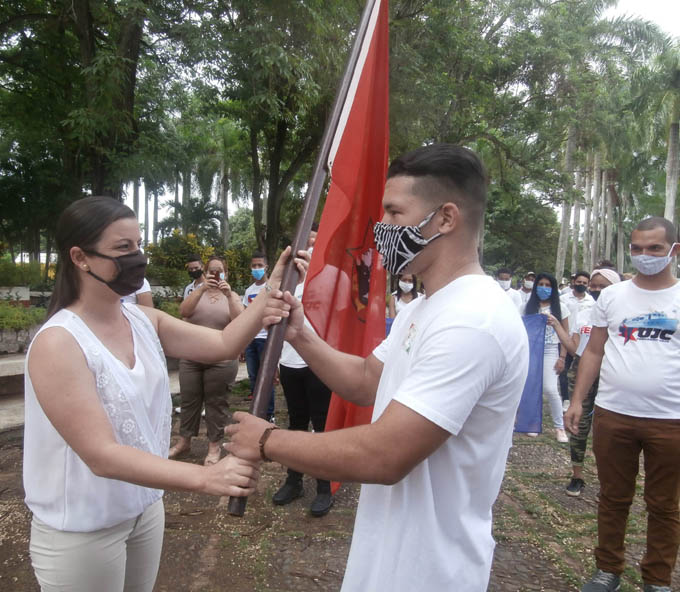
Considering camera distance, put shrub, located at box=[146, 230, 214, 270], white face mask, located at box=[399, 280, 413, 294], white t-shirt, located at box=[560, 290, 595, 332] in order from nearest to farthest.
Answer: white t-shirt, located at box=[560, 290, 595, 332]
white face mask, located at box=[399, 280, 413, 294]
shrub, located at box=[146, 230, 214, 270]

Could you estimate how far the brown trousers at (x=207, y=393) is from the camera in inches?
209

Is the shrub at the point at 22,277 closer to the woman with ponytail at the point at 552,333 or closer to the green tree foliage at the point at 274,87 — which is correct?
the green tree foliage at the point at 274,87

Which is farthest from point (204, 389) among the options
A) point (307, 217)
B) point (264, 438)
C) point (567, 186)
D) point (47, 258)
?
point (47, 258)

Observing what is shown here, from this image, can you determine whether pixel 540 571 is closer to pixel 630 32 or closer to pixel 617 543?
pixel 617 543

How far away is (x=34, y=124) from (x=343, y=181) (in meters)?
11.0

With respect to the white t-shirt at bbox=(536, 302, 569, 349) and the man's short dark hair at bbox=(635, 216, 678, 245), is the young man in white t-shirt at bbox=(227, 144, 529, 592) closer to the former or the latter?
the man's short dark hair at bbox=(635, 216, 678, 245)

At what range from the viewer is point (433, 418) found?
4.27ft

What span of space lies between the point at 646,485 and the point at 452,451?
242cm

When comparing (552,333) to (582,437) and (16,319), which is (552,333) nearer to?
(582,437)

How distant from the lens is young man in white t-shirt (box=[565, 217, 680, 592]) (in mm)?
3115

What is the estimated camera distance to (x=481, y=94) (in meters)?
15.0

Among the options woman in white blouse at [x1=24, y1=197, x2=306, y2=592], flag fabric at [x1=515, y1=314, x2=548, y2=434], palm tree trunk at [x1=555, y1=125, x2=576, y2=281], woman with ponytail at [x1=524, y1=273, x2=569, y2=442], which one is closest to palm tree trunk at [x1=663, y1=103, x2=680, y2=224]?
palm tree trunk at [x1=555, y1=125, x2=576, y2=281]

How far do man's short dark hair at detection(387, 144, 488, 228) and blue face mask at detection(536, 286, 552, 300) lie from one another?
4.99m

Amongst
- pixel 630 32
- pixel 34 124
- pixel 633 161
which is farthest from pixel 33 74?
pixel 633 161
